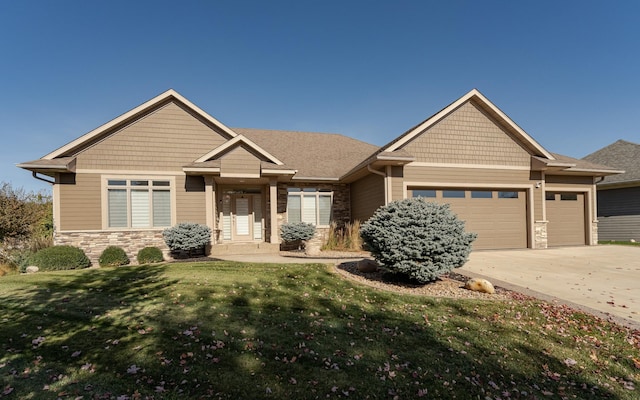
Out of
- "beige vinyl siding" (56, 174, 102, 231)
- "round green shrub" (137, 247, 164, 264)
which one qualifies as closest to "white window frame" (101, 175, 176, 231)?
"beige vinyl siding" (56, 174, 102, 231)

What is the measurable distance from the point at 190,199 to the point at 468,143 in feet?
38.3

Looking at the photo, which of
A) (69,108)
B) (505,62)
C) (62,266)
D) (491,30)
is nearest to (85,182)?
(62,266)

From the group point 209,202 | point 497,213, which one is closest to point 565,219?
point 497,213

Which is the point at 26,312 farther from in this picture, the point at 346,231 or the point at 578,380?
the point at 346,231

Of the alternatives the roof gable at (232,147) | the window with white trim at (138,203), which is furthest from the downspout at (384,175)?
the window with white trim at (138,203)

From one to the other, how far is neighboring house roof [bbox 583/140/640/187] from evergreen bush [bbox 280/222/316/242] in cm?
1580

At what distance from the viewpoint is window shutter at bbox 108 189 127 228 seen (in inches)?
456

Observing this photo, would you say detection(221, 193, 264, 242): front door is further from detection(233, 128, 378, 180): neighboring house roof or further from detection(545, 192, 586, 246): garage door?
detection(545, 192, 586, 246): garage door

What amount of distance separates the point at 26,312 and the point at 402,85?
1650 cm

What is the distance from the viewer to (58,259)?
9.35 meters

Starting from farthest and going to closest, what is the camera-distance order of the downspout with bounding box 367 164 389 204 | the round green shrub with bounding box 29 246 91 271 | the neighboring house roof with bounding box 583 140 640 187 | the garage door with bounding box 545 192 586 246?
the neighboring house roof with bounding box 583 140 640 187 < the garage door with bounding box 545 192 586 246 < the downspout with bounding box 367 164 389 204 < the round green shrub with bounding box 29 246 91 271

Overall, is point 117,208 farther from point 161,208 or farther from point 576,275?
point 576,275

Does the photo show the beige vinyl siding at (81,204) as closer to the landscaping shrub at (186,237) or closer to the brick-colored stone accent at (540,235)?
the landscaping shrub at (186,237)

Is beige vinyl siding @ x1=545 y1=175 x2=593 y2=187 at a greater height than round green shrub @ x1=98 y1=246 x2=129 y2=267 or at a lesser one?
greater
